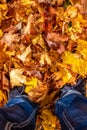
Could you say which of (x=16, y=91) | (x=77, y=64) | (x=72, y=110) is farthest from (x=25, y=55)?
(x=72, y=110)

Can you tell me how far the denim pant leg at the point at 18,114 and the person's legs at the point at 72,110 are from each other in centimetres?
17

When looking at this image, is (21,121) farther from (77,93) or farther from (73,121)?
(77,93)

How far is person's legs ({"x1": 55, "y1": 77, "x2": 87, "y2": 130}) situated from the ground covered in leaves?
16cm

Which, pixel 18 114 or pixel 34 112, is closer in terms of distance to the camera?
pixel 18 114

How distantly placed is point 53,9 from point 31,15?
16cm

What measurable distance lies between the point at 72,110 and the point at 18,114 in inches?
12.2

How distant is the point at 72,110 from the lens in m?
1.83

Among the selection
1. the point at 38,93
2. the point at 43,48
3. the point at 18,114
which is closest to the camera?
the point at 18,114

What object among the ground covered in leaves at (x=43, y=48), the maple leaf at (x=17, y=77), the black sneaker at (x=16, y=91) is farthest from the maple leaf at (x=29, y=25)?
the black sneaker at (x=16, y=91)

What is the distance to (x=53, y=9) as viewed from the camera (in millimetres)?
2277

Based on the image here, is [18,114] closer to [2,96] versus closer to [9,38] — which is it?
[2,96]

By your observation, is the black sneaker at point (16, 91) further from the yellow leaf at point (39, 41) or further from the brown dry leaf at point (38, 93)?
the yellow leaf at point (39, 41)

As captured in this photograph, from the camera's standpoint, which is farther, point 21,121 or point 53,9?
point 53,9

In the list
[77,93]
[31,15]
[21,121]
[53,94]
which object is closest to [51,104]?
[53,94]
